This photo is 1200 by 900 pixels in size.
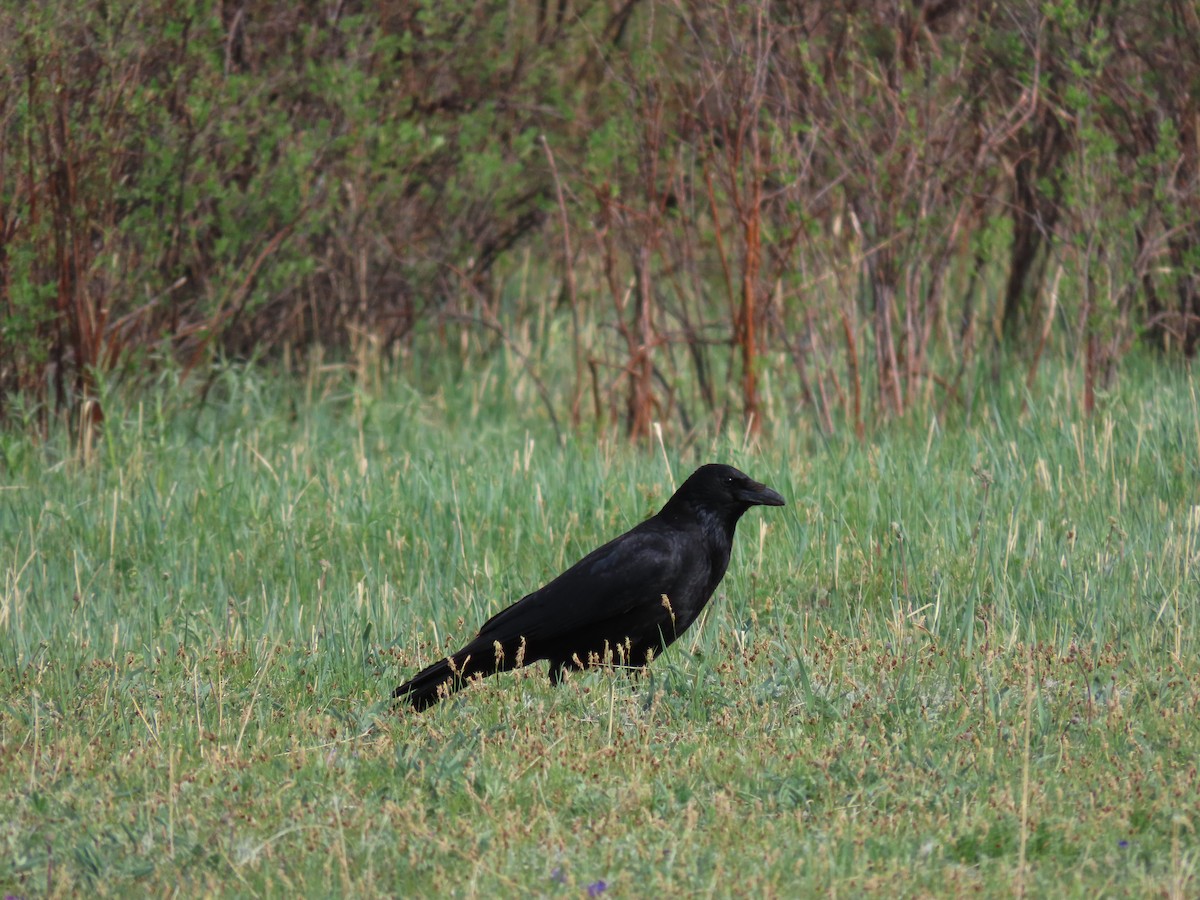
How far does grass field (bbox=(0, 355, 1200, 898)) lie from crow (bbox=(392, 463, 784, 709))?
0.13m

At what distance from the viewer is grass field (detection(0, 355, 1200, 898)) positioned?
3.29 metres

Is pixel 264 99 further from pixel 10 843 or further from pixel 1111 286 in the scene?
pixel 10 843

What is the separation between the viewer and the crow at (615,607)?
4.66m

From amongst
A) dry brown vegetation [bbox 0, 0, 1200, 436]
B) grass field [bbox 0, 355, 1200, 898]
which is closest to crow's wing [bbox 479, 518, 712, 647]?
grass field [bbox 0, 355, 1200, 898]

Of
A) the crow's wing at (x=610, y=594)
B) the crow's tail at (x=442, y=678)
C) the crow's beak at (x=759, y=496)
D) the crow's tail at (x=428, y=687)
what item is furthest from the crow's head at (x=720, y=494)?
the crow's tail at (x=428, y=687)

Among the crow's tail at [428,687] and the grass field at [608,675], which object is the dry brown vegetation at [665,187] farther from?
the crow's tail at [428,687]

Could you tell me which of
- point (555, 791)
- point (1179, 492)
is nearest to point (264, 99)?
point (1179, 492)

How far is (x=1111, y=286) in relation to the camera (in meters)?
7.80

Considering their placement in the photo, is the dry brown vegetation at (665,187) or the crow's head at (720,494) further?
the dry brown vegetation at (665,187)

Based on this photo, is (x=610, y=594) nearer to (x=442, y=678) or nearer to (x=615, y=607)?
(x=615, y=607)

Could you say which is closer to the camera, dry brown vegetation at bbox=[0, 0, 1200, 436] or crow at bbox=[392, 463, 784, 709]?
crow at bbox=[392, 463, 784, 709]

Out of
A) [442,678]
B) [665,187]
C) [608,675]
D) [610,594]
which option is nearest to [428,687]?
[442,678]

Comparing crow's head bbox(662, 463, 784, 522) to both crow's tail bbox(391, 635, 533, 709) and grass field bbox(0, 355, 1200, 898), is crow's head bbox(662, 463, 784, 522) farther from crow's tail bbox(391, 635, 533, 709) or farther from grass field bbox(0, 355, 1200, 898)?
crow's tail bbox(391, 635, 533, 709)

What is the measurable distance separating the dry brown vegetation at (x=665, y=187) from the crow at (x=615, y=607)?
3041mm
